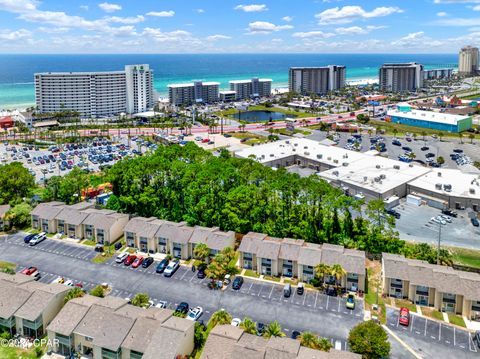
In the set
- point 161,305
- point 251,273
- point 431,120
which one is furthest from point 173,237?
point 431,120

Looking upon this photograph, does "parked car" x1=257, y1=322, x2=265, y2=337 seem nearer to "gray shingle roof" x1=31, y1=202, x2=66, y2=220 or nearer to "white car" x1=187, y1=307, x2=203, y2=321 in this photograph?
"white car" x1=187, y1=307, x2=203, y2=321

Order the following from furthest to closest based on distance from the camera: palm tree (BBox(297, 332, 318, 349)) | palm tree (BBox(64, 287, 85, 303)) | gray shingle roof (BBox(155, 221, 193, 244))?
gray shingle roof (BBox(155, 221, 193, 244)) → palm tree (BBox(64, 287, 85, 303)) → palm tree (BBox(297, 332, 318, 349))

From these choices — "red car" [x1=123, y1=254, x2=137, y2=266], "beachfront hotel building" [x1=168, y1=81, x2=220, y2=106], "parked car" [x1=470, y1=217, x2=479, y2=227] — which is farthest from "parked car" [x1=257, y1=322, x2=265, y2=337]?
"beachfront hotel building" [x1=168, y1=81, x2=220, y2=106]

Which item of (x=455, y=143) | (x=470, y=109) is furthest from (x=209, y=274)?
(x=470, y=109)

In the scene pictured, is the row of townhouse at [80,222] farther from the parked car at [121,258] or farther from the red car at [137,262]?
the red car at [137,262]

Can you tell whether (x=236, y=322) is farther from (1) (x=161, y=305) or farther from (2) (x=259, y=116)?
(2) (x=259, y=116)

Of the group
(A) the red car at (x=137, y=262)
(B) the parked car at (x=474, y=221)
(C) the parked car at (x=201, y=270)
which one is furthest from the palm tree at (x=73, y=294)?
(B) the parked car at (x=474, y=221)

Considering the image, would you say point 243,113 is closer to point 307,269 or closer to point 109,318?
point 307,269
